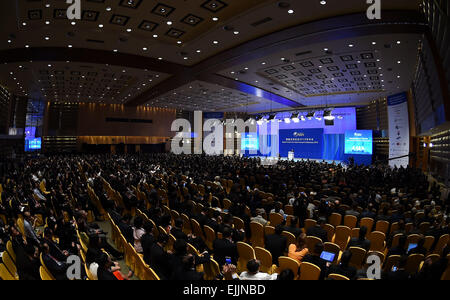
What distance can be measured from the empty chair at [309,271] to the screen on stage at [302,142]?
2674 cm

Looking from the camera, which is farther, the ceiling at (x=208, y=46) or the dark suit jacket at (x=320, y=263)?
the ceiling at (x=208, y=46)

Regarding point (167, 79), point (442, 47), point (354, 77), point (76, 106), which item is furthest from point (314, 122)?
point (76, 106)

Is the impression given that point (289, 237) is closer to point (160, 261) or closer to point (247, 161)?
point (160, 261)

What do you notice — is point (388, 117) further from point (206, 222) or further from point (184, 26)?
point (206, 222)

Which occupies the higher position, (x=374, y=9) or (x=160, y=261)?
(x=374, y=9)

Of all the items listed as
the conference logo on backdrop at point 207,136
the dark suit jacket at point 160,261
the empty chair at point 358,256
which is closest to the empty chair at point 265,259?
the empty chair at point 358,256

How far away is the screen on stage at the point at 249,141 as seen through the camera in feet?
116

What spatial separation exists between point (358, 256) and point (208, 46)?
10470mm

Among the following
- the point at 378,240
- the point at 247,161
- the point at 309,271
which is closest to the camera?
the point at 309,271

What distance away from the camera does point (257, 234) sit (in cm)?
608

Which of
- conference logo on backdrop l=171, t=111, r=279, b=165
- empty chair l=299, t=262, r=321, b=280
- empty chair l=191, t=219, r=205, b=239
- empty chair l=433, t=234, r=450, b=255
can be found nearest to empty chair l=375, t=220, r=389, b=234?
empty chair l=433, t=234, r=450, b=255

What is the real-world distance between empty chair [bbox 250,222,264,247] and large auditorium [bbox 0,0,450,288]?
0.17 feet

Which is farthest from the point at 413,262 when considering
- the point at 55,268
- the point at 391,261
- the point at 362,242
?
the point at 55,268

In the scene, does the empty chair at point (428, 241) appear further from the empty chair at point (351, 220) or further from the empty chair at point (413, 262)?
the empty chair at point (351, 220)
